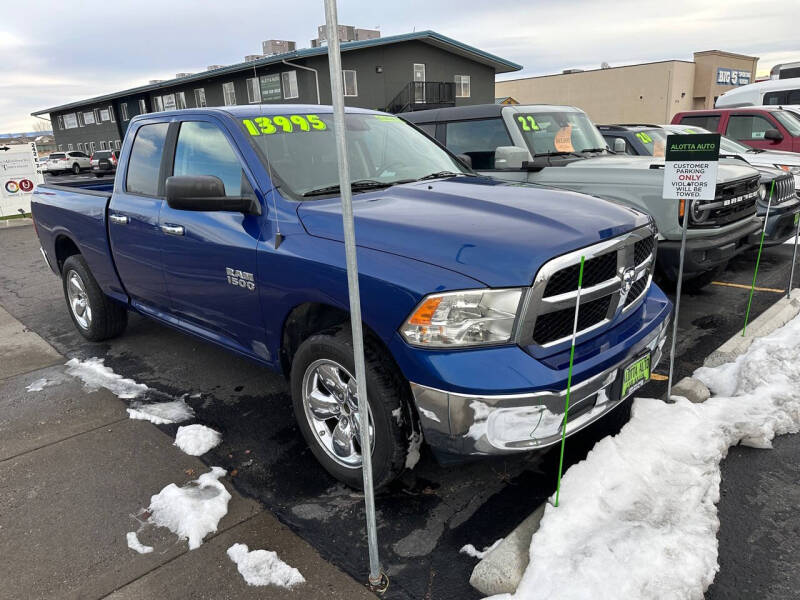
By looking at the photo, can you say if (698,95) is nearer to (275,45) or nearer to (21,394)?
(275,45)

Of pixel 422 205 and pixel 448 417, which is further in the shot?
pixel 422 205

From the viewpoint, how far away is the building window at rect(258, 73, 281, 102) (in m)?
28.1

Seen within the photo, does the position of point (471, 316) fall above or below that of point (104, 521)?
above

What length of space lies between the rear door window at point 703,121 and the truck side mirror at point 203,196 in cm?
984

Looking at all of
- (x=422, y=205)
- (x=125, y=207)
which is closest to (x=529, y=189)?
(x=422, y=205)

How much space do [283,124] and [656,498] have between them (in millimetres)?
2840

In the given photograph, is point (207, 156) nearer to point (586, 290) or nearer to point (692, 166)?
point (586, 290)

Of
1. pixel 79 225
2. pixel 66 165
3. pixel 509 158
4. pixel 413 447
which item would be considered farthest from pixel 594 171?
pixel 66 165

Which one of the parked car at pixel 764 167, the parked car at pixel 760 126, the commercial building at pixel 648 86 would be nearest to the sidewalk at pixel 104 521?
the parked car at pixel 764 167

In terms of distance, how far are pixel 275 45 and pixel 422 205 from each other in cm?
3432

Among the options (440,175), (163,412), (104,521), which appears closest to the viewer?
(104,521)

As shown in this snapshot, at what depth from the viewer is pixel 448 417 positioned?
7.71 feet

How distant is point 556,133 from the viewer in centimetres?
640

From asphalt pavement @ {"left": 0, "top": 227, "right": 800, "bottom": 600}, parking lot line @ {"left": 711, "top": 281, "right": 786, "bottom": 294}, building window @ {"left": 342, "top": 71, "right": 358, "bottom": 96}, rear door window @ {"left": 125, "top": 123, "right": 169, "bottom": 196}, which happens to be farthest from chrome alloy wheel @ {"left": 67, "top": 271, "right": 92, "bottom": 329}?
building window @ {"left": 342, "top": 71, "right": 358, "bottom": 96}
